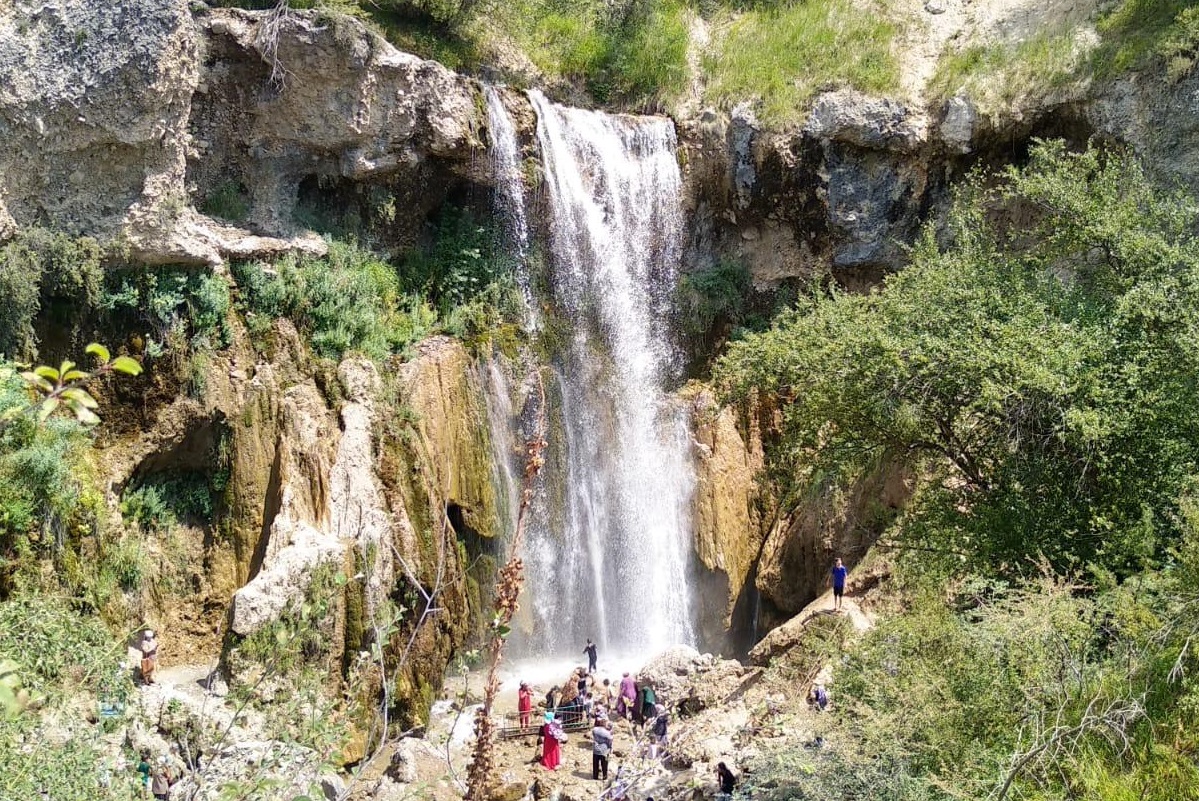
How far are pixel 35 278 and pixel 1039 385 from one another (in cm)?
1293

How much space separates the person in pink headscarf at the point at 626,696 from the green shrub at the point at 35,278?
9.47m

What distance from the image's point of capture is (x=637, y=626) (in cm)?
1911

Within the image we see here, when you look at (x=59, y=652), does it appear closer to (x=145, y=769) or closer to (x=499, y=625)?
(x=145, y=769)

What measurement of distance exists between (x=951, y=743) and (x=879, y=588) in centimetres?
686

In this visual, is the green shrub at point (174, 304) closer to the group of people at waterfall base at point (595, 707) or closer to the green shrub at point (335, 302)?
the green shrub at point (335, 302)

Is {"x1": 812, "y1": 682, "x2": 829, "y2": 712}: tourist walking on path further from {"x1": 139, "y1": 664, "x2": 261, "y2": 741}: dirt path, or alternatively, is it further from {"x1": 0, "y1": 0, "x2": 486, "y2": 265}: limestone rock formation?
{"x1": 0, "y1": 0, "x2": 486, "y2": 265}: limestone rock formation

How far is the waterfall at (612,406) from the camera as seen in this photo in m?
19.1

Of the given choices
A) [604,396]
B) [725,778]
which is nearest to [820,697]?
[725,778]

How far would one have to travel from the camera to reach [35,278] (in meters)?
14.9

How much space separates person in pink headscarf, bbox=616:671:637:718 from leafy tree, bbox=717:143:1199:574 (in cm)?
411

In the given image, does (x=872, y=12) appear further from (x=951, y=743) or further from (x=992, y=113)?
(x=951, y=743)

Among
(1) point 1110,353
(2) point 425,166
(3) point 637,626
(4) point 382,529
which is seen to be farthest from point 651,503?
(1) point 1110,353

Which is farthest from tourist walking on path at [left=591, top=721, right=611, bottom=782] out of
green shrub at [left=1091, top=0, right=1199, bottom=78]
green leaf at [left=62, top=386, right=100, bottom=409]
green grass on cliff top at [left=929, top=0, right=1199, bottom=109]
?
green shrub at [left=1091, top=0, right=1199, bottom=78]

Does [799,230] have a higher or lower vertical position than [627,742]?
higher
